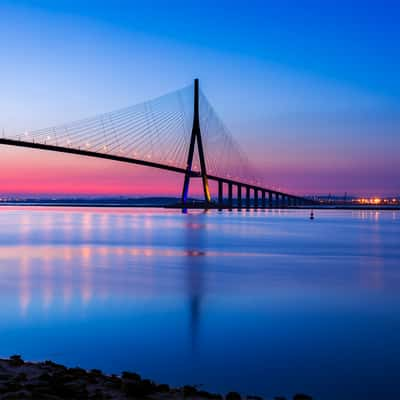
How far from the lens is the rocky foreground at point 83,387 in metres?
3.73

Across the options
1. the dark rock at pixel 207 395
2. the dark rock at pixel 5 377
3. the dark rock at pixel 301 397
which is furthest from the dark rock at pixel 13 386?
the dark rock at pixel 301 397

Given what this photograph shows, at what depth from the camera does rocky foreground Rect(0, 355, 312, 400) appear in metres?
3.73

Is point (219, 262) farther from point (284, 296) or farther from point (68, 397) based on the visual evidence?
point (68, 397)

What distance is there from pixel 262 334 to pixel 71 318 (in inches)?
94.8

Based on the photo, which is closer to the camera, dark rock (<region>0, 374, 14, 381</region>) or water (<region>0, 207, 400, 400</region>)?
dark rock (<region>0, 374, 14, 381</region>)

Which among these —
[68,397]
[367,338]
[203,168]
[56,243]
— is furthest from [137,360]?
[203,168]

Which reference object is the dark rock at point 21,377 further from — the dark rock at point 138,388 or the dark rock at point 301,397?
the dark rock at point 301,397

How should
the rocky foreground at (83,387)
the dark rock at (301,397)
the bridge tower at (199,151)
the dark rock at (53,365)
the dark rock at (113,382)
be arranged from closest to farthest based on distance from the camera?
the rocky foreground at (83,387)
the dark rock at (301,397)
the dark rock at (113,382)
the dark rock at (53,365)
the bridge tower at (199,151)

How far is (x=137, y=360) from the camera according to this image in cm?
503

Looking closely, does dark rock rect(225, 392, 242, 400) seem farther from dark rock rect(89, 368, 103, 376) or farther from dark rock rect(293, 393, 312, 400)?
dark rock rect(89, 368, 103, 376)

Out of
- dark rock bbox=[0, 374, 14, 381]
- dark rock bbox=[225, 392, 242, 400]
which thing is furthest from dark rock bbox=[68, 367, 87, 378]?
dark rock bbox=[225, 392, 242, 400]

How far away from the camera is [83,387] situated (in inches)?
154

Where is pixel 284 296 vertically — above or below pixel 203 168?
below

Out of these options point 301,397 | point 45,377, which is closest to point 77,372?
point 45,377
